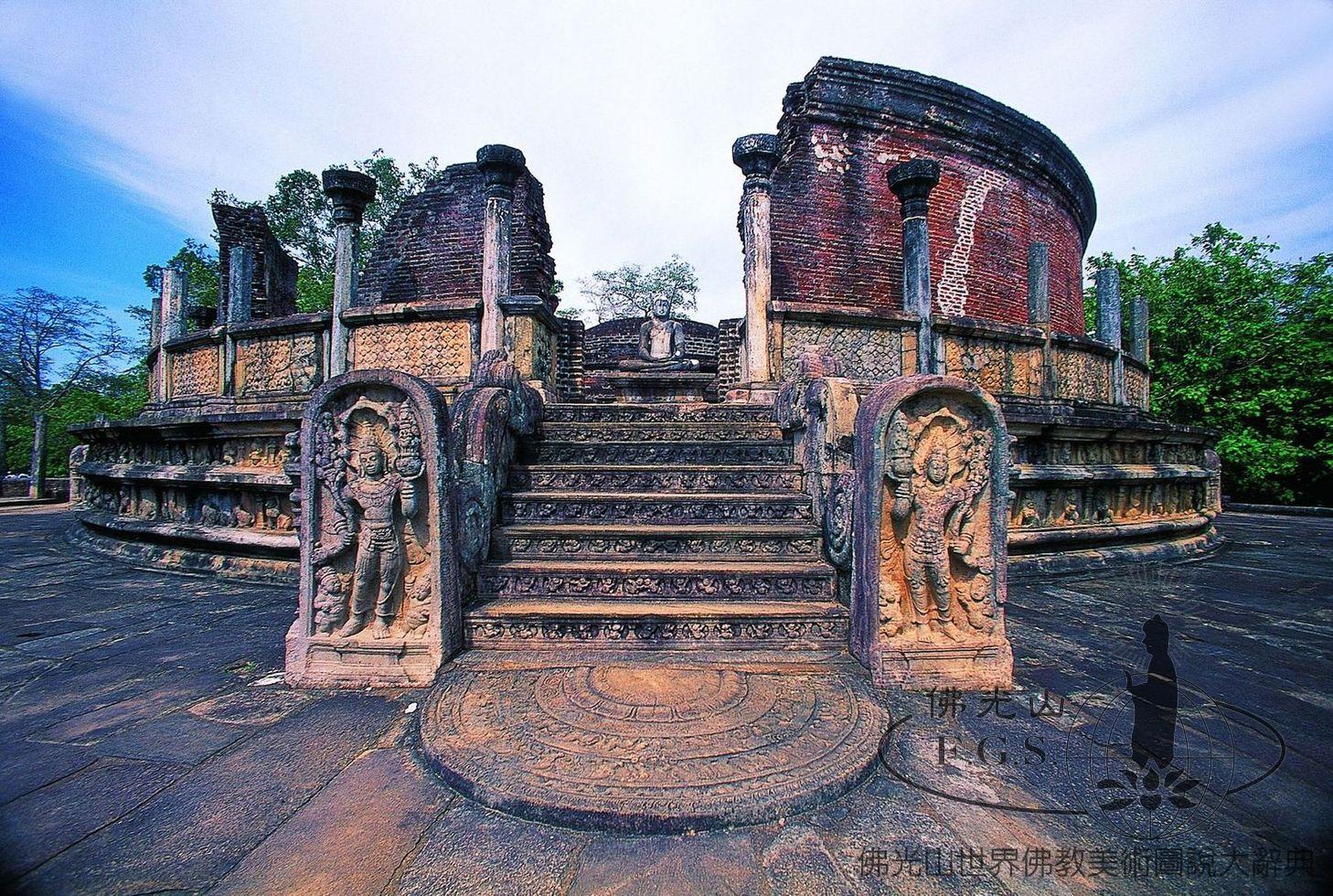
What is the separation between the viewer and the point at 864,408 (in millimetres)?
Result: 2697

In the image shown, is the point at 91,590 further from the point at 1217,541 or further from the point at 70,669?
the point at 1217,541

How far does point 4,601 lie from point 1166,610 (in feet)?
28.3

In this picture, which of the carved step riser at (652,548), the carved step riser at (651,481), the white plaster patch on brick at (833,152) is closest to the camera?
the carved step riser at (652,548)

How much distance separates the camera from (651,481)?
379cm

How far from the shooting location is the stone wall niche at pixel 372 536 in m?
2.53

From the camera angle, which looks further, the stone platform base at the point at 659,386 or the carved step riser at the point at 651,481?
the stone platform base at the point at 659,386

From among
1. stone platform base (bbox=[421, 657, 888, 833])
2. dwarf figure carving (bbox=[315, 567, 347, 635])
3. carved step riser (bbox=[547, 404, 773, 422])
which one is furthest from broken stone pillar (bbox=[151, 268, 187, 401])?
stone platform base (bbox=[421, 657, 888, 833])

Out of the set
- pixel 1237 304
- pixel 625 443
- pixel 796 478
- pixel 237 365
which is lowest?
pixel 796 478

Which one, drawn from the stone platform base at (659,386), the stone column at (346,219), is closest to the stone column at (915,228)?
the stone platform base at (659,386)

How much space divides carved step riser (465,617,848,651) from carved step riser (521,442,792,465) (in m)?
1.56

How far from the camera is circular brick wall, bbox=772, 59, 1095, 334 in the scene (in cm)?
953

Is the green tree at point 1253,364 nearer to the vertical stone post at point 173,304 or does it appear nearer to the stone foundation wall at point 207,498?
the stone foundation wall at point 207,498

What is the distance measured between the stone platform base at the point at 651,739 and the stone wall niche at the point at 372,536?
36 cm

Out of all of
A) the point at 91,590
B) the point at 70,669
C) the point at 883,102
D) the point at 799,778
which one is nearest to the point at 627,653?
the point at 799,778
